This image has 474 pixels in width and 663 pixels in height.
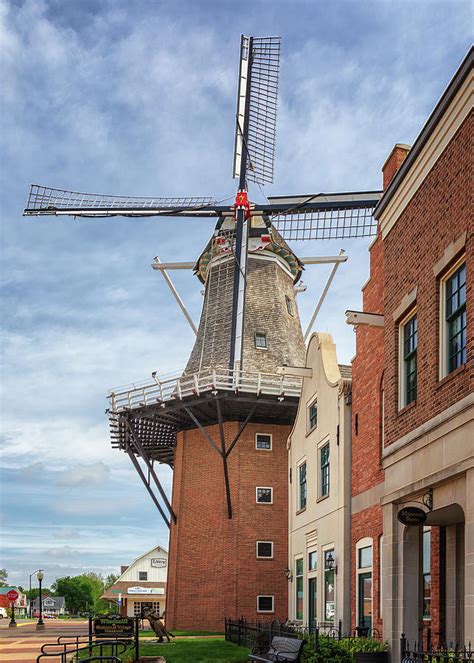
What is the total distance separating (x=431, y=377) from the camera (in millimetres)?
13445

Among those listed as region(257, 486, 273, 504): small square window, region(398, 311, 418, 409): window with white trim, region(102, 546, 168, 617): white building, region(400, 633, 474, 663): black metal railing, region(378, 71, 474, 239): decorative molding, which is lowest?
region(102, 546, 168, 617): white building

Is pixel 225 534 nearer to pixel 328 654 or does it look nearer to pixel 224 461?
pixel 224 461

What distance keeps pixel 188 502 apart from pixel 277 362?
7.73 meters

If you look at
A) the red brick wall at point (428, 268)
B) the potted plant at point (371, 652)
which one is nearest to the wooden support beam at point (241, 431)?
the potted plant at point (371, 652)

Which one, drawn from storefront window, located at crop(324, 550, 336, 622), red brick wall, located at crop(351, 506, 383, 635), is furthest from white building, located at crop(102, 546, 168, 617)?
red brick wall, located at crop(351, 506, 383, 635)

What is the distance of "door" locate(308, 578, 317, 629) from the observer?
89.8ft

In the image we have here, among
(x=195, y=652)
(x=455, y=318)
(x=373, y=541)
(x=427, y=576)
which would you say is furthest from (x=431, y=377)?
(x=195, y=652)

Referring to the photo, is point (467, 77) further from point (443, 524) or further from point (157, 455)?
point (157, 455)

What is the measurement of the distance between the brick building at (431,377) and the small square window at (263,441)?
22.5 m

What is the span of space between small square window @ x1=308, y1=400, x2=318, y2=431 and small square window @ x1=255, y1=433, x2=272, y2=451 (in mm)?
10456

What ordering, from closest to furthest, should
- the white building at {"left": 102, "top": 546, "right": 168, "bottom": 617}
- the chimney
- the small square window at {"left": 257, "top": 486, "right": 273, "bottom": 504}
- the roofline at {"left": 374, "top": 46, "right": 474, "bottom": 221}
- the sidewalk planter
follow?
the roofline at {"left": 374, "top": 46, "right": 474, "bottom": 221} < the sidewalk planter < the chimney < the small square window at {"left": 257, "top": 486, "right": 273, "bottom": 504} < the white building at {"left": 102, "top": 546, "right": 168, "bottom": 617}

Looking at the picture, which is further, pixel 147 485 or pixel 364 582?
pixel 147 485

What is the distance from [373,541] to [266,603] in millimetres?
18050

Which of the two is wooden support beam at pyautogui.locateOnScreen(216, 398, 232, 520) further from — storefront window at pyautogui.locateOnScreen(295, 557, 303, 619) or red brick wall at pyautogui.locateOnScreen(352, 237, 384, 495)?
red brick wall at pyautogui.locateOnScreen(352, 237, 384, 495)
